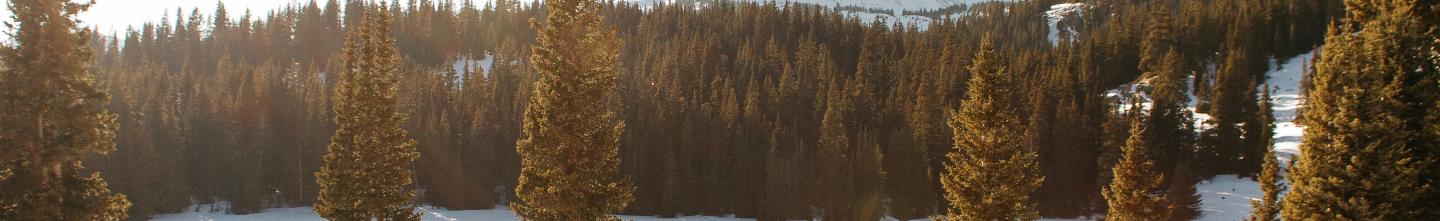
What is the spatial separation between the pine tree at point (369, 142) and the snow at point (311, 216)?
3586 centimetres

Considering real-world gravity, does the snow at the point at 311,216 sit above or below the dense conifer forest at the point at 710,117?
below

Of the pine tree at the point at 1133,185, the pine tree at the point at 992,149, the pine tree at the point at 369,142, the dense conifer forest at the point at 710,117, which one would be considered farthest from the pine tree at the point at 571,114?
the pine tree at the point at 1133,185

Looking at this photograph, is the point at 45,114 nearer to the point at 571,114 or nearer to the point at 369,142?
the point at 571,114

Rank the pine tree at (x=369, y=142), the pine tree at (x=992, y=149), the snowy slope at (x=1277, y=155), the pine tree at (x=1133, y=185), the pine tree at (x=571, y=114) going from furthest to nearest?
1. the snowy slope at (x=1277, y=155)
2. the pine tree at (x=1133, y=185)
3. the pine tree at (x=369, y=142)
4. the pine tree at (x=992, y=149)
5. the pine tree at (x=571, y=114)

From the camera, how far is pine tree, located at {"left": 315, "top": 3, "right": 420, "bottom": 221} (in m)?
30.1

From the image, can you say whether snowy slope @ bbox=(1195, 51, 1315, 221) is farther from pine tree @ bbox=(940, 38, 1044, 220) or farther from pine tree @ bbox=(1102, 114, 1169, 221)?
pine tree @ bbox=(940, 38, 1044, 220)

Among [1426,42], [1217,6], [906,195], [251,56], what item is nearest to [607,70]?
[1426,42]

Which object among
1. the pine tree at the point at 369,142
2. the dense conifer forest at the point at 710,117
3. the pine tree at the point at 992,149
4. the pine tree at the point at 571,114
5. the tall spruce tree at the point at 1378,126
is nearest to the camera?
the tall spruce tree at the point at 1378,126

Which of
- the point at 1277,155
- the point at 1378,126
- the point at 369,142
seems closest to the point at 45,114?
the point at 369,142

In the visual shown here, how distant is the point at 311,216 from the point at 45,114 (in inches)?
2177

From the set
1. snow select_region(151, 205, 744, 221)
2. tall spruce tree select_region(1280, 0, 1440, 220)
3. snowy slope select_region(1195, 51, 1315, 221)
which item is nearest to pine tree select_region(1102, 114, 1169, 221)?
tall spruce tree select_region(1280, 0, 1440, 220)

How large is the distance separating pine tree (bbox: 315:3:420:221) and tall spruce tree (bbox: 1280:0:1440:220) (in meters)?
27.3

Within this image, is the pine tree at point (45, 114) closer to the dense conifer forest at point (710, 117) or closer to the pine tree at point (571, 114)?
the dense conifer forest at point (710, 117)

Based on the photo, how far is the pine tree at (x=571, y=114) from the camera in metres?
21.3
